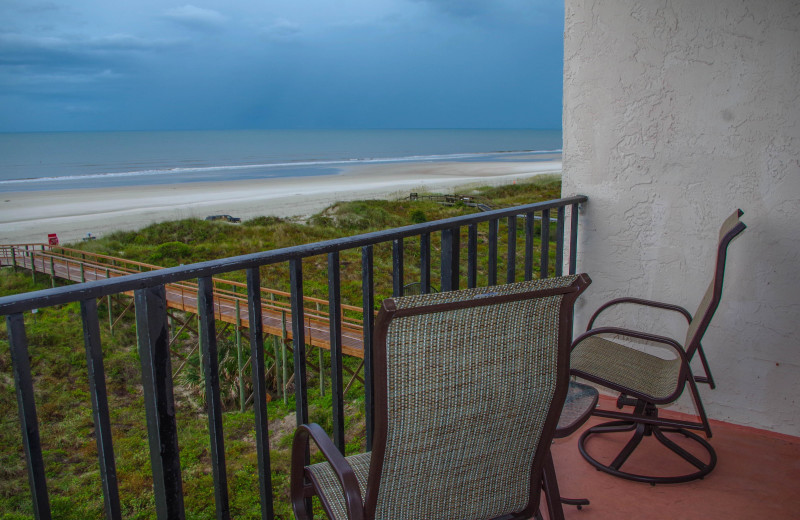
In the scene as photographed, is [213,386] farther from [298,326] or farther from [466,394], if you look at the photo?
[466,394]

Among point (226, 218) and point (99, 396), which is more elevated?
point (99, 396)

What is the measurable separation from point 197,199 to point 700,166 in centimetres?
4304

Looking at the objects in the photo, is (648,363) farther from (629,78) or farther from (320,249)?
(320,249)

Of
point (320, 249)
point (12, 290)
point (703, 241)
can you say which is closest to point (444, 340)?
point (320, 249)

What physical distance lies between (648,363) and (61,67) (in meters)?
105

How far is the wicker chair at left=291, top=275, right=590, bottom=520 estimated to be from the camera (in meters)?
0.98

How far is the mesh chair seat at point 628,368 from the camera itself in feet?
6.40

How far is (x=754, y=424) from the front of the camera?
8.40 feet

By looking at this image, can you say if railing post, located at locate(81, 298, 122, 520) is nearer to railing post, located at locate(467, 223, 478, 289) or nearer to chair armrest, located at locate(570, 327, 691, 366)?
railing post, located at locate(467, 223, 478, 289)

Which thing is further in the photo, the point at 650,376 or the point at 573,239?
the point at 573,239

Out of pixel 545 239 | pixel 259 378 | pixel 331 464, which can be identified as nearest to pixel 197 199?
pixel 545 239

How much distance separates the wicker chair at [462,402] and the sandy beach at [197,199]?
36.3m

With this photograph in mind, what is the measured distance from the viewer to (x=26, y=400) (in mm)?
971

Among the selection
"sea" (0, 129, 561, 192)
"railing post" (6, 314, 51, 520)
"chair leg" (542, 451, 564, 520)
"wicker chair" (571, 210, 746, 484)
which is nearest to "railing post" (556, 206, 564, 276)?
"wicker chair" (571, 210, 746, 484)
